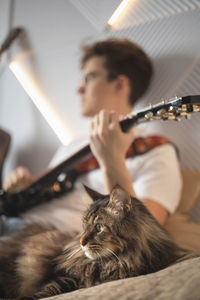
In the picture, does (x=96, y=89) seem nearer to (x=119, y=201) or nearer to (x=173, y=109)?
(x=173, y=109)

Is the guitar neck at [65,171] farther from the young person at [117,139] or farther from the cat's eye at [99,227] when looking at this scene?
the cat's eye at [99,227]

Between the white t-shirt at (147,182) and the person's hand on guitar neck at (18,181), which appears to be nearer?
the white t-shirt at (147,182)

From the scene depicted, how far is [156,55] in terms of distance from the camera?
70cm

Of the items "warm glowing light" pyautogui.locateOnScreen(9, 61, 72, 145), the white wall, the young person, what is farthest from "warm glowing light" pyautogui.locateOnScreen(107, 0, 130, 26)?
"warm glowing light" pyautogui.locateOnScreen(9, 61, 72, 145)

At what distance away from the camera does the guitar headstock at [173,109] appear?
385 mm

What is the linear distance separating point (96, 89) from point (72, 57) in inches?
16.0

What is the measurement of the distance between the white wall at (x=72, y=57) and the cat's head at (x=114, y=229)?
25 cm

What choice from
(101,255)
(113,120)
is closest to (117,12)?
(113,120)

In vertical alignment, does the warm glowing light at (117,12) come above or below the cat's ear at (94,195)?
above

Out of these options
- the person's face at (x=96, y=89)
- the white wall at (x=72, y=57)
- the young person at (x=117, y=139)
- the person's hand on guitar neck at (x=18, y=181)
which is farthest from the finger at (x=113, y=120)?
the person's hand on guitar neck at (x=18, y=181)

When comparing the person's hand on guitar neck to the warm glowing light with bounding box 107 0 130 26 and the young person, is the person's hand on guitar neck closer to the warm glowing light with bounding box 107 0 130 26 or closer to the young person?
the young person

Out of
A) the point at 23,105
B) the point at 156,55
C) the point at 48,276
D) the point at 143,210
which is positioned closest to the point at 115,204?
the point at 143,210

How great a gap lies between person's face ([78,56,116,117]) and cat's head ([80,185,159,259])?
50 centimetres

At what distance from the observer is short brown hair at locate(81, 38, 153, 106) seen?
767 millimetres
